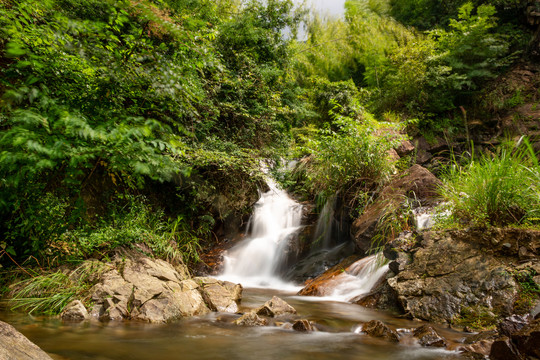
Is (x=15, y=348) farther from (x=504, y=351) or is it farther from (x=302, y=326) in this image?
(x=504, y=351)

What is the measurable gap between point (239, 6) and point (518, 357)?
1279 cm

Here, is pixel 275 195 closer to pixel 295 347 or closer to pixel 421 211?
pixel 421 211

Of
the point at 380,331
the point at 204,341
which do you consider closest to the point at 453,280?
the point at 380,331

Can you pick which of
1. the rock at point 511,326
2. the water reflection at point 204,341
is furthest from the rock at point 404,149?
the rock at point 511,326

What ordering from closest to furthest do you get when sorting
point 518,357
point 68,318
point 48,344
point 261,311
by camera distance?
point 518,357
point 48,344
point 68,318
point 261,311

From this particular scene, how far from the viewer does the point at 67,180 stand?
2.60 metres

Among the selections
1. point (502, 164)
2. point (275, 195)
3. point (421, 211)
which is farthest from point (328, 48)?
point (502, 164)

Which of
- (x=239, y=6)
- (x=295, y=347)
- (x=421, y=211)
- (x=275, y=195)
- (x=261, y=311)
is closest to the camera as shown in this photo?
(x=295, y=347)

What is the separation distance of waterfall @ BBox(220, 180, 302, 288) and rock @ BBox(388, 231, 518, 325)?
3.13 meters

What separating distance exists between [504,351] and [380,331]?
995 mm

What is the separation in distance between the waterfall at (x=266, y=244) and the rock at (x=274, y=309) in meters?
2.76

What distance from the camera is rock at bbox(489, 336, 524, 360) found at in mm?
1968

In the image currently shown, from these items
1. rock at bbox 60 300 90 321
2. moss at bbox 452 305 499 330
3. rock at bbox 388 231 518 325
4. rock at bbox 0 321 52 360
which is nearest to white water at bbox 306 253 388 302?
rock at bbox 388 231 518 325

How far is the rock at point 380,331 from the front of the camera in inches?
107
